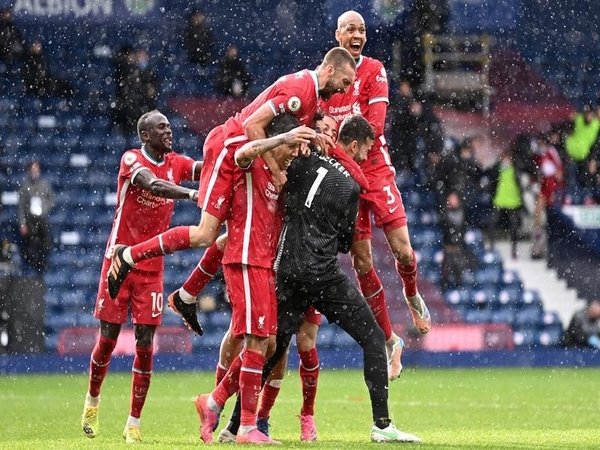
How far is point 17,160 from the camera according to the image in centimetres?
2486

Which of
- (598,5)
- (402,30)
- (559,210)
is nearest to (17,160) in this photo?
(402,30)

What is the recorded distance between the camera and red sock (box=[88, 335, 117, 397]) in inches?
460

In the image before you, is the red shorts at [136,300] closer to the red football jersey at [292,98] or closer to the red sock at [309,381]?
the red sock at [309,381]

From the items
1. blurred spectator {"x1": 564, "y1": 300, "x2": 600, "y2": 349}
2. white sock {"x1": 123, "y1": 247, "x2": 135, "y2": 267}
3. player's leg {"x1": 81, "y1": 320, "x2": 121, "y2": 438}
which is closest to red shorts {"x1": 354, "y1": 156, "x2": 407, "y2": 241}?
white sock {"x1": 123, "y1": 247, "x2": 135, "y2": 267}

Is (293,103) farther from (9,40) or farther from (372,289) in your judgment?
(9,40)

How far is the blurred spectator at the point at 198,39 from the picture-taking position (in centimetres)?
2502

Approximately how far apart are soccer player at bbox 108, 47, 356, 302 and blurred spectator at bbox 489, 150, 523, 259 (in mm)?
15001

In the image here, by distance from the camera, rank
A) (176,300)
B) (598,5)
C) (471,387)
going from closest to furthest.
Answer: (176,300), (471,387), (598,5)

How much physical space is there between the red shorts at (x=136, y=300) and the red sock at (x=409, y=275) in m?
1.94

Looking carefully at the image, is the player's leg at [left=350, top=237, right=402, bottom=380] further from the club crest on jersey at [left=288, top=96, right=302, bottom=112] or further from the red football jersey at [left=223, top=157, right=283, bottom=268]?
the club crest on jersey at [left=288, top=96, right=302, bottom=112]

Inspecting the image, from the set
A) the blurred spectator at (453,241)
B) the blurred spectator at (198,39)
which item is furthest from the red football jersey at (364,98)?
the blurred spectator at (198,39)

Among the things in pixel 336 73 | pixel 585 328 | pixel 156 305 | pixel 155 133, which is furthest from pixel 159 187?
pixel 585 328

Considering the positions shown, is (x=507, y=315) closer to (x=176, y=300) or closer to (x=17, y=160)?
(x=17, y=160)

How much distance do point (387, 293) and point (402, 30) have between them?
17.9 ft
